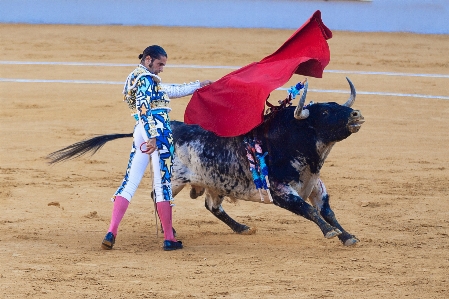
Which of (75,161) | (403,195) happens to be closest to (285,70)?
(403,195)

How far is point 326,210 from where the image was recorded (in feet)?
22.2

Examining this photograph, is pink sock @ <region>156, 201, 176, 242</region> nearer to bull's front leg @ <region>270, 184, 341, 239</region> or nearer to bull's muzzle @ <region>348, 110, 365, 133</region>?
bull's front leg @ <region>270, 184, 341, 239</region>

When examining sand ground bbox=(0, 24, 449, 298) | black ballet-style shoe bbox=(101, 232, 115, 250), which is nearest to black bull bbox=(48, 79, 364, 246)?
sand ground bbox=(0, 24, 449, 298)

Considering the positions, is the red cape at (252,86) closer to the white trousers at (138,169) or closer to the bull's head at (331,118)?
the bull's head at (331,118)

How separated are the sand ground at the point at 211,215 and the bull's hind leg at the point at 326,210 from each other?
0.08 metres

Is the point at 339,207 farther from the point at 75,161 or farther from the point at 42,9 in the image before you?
the point at 42,9

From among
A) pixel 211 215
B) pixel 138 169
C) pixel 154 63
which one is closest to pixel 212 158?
pixel 138 169

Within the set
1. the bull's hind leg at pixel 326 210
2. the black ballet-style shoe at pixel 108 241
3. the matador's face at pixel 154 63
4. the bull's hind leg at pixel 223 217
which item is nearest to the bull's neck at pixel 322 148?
the bull's hind leg at pixel 326 210

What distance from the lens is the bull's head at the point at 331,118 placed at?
6.42 meters

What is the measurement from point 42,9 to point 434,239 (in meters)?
15.1

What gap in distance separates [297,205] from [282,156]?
393 mm

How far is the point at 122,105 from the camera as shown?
1290 cm

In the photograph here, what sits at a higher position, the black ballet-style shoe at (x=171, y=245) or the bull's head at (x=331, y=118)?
the bull's head at (x=331, y=118)

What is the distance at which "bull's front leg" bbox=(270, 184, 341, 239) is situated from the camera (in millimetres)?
6277
